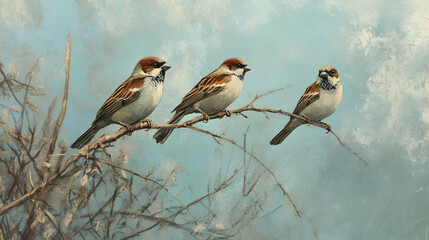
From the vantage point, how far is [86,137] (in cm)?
324

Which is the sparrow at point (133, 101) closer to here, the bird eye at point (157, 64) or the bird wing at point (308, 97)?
the bird eye at point (157, 64)

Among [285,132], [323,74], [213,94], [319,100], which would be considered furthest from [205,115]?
[323,74]

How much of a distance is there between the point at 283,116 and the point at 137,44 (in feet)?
3.68

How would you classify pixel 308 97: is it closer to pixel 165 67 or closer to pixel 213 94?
pixel 213 94

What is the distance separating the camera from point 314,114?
141 inches

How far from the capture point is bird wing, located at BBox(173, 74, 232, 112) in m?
3.35

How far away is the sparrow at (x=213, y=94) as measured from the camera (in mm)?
3338

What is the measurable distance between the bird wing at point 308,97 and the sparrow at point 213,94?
452 millimetres

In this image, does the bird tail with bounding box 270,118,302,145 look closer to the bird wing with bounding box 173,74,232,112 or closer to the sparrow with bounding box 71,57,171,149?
the bird wing with bounding box 173,74,232,112

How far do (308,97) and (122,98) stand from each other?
4.13 ft

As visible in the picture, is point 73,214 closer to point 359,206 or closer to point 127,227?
point 127,227

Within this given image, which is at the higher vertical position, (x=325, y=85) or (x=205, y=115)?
(x=325, y=85)

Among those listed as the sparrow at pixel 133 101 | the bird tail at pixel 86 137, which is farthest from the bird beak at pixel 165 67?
the bird tail at pixel 86 137

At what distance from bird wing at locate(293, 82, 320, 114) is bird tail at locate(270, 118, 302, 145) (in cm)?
8
